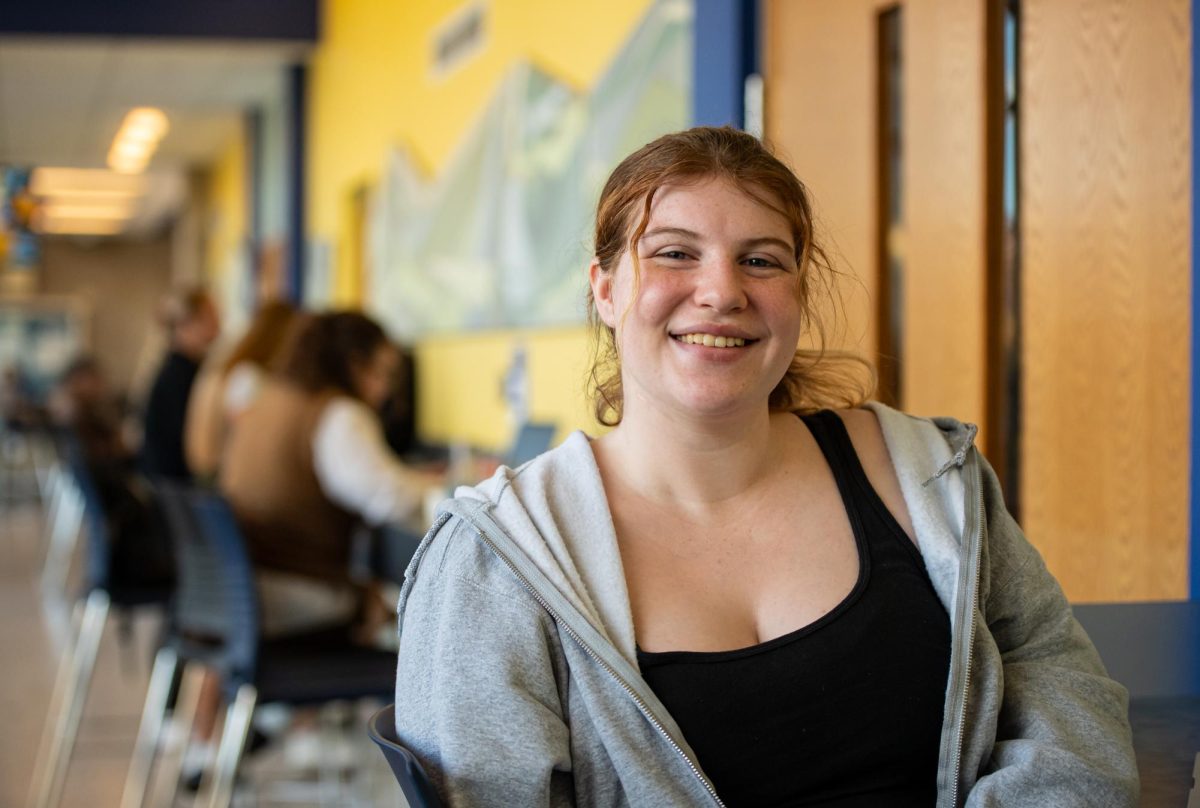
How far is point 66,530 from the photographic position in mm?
9227

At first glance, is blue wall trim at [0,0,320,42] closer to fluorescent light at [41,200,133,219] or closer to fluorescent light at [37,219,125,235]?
fluorescent light at [41,200,133,219]

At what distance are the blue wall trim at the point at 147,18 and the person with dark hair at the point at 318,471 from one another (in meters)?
4.69

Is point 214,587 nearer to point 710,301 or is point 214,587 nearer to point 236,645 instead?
point 236,645

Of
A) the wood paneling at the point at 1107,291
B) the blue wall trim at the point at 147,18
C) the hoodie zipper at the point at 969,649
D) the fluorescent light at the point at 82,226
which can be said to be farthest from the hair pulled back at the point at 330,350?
the fluorescent light at the point at 82,226

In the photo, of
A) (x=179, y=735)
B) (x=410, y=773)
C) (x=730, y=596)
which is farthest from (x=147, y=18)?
(x=410, y=773)

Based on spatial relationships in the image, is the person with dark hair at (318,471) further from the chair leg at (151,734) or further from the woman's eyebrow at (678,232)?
the woman's eyebrow at (678,232)

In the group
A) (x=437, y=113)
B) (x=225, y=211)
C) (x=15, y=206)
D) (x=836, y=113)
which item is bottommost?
(x=836, y=113)

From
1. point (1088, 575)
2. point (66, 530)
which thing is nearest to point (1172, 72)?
point (1088, 575)

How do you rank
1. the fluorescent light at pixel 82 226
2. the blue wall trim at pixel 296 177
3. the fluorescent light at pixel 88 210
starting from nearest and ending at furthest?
the blue wall trim at pixel 296 177 < the fluorescent light at pixel 88 210 < the fluorescent light at pixel 82 226

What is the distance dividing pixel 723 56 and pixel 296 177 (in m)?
6.53

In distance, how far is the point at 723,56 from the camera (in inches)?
122

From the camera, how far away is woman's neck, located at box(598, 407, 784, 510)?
1.45 metres

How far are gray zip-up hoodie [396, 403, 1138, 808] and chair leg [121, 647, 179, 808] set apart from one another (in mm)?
2355

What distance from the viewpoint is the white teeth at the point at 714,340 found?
1.39 meters
